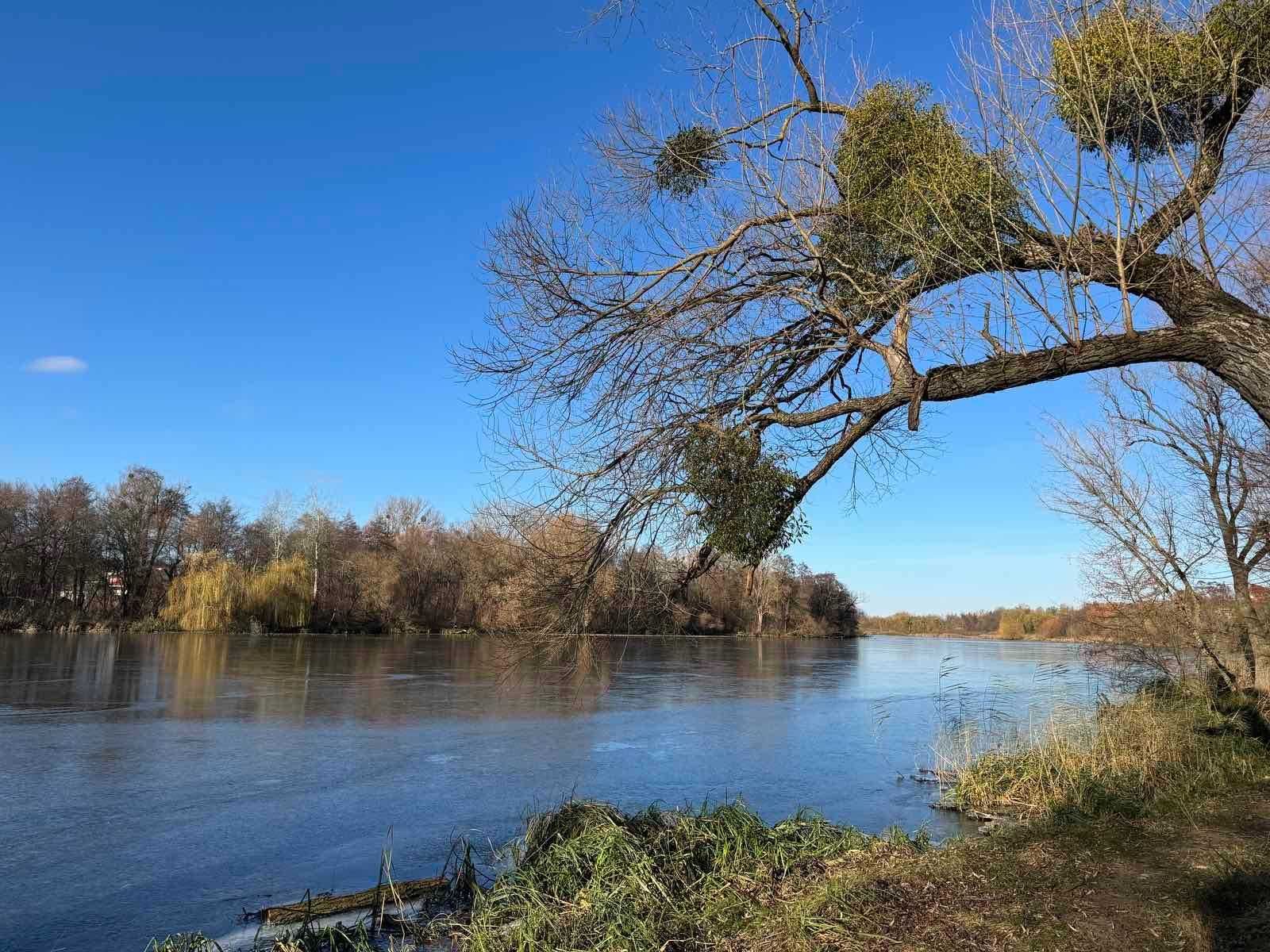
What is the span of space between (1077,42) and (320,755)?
11572 millimetres

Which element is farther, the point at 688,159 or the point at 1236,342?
the point at 688,159

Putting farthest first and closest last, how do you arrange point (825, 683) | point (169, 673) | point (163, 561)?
point (163, 561) → point (825, 683) → point (169, 673)

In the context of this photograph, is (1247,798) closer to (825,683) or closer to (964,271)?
(964,271)

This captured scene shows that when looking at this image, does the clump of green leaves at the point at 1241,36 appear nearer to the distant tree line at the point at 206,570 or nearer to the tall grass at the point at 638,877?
the tall grass at the point at 638,877

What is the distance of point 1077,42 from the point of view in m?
4.66

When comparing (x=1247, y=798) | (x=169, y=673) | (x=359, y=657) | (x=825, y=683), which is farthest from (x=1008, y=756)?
(x=359, y=657)

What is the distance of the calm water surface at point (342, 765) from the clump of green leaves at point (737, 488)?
137 centimetres

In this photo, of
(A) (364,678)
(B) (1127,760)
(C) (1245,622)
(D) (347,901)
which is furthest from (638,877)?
(A) (364,678)

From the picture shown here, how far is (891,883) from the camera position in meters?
4.56

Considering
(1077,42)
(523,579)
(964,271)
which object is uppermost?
(1077,42)

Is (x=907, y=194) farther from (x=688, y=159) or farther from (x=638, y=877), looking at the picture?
(x=638, y=877)

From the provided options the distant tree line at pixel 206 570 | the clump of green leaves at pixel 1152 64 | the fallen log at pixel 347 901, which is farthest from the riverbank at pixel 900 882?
the distant tree line at pixel 206 570

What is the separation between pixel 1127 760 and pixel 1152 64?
7.25 metres

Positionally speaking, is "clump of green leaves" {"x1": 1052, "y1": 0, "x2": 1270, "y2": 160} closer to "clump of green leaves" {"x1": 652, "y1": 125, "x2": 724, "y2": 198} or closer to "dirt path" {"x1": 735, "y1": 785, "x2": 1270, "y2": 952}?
"clump of green leaves" {"x1": 652, "y1": 125, "x2": 724, "y2": 198}
